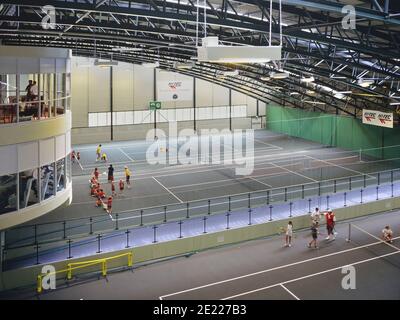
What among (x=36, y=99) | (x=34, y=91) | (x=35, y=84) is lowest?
(x=36, y=99)

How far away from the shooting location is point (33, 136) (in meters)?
13.9

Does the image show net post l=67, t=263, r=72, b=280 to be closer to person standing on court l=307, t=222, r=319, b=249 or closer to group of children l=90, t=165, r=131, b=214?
group of children l=90, t=165, r=131, b=214

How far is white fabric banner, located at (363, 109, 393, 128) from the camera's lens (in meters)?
36.9

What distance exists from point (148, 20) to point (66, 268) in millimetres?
12111

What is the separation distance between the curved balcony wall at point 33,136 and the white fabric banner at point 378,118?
28.2 metres

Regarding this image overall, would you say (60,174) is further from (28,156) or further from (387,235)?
(387,235)

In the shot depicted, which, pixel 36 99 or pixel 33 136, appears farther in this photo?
pixel 36 99

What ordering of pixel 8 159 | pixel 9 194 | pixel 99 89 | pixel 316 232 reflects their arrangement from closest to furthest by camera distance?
1. pixel 8 159
2. pixel 9 194
3. pixel 316 232
4. pixel 99 89

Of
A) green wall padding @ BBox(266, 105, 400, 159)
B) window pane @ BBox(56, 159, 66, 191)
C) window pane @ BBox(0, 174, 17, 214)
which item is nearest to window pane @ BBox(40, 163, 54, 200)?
window pane @ BBox(56, 159, 66, 191)

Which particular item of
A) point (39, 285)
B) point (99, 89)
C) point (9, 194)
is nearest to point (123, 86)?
point (99, 89)

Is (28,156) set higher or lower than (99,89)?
lower

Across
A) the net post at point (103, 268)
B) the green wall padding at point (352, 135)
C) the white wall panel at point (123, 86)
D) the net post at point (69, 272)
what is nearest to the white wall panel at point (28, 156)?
the net post at point (69, 272)

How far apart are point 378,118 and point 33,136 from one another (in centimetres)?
3087

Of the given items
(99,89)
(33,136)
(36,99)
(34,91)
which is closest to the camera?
(33,136)
